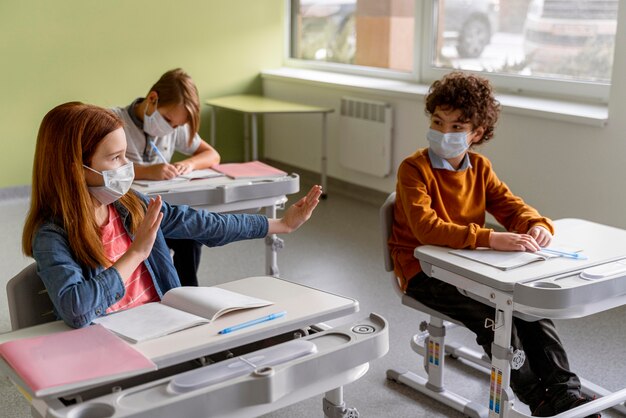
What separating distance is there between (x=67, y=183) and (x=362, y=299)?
2017 mm

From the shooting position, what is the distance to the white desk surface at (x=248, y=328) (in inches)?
59.7

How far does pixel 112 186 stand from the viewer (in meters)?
1.83

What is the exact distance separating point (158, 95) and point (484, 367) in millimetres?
1558

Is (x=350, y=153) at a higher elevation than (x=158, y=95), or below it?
below

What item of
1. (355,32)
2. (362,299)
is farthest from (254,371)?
(355,32)

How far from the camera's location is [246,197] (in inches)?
114

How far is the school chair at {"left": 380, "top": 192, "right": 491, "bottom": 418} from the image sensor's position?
2.50 m

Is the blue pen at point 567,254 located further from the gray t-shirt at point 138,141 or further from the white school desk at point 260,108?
the white school desk at point 260,108

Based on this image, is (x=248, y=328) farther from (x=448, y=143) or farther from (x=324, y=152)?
(x=324, y=152)

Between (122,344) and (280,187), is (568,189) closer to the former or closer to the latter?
(280,187)

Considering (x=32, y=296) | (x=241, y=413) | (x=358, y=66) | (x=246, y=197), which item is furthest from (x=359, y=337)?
(x=358, y=66)

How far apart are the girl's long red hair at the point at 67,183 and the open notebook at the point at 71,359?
0.77 feet

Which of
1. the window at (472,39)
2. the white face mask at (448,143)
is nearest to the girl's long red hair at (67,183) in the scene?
the white face mask at (448,143)

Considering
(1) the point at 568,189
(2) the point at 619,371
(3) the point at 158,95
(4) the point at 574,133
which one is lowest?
(2) the point at 619,371
